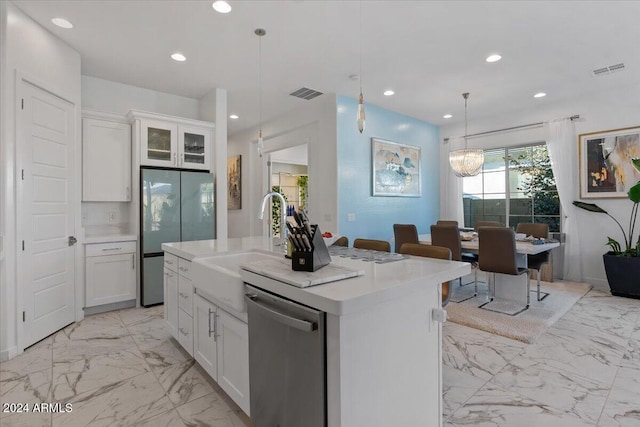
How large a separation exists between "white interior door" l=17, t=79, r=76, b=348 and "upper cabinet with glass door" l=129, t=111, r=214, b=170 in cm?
73

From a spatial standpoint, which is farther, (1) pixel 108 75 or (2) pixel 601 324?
(1) pixel 108 75

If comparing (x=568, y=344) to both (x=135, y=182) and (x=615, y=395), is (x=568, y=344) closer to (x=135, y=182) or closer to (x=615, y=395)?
(x=615, y=395)

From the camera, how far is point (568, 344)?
107 inches

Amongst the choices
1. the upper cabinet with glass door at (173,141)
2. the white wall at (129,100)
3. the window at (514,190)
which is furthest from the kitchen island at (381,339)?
the window at (514,190)

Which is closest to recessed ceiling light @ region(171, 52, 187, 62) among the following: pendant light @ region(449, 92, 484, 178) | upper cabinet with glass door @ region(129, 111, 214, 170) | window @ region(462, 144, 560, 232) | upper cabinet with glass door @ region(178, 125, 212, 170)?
upper cabinet with glass door @ region(129, 111, 214, 170)

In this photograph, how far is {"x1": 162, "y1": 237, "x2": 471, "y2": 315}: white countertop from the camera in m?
1.10

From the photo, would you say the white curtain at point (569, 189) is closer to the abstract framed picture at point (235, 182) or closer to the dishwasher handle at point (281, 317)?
the dishwasher handle at point (281, 317)

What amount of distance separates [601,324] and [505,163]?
326cm

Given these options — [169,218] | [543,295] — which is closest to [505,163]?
[543,295]

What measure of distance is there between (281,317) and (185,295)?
143 cm

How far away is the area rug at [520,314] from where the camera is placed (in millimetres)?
2992

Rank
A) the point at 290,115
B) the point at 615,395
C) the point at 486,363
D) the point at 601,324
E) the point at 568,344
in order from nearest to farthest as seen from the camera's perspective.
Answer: the point at 615,395 < the point at 486,363 < the point at 568,344 < the point at 601,324 < the point at 290,115

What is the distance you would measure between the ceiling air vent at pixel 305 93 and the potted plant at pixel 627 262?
4.18m

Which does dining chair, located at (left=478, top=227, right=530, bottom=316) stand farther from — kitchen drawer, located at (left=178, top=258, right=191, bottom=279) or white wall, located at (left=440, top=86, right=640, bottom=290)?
kitchen drawer, located at (left=178, top=258, right=191, bottom=279)
